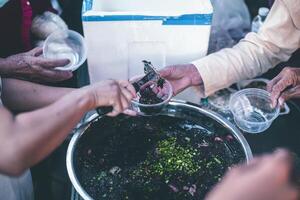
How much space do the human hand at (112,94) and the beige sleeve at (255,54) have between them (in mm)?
538

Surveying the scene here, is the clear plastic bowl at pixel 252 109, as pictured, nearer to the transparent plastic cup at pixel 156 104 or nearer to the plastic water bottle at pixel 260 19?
the transparent plastic cup at pixel 156 104

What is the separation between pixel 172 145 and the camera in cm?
173

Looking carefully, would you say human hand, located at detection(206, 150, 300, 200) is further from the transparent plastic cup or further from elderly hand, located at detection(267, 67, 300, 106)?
elderly hand, located at detection(267, 67, 300, 106)

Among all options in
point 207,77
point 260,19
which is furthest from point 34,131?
point 260,19

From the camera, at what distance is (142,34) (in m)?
1.87

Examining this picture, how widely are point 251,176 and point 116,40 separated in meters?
1.33

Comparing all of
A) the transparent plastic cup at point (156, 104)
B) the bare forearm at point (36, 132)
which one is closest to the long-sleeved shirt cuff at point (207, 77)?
the transparent plastic cup at point (156, 104)

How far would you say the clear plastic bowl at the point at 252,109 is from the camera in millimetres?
1943

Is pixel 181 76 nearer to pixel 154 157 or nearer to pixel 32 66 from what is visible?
pixel 154 157

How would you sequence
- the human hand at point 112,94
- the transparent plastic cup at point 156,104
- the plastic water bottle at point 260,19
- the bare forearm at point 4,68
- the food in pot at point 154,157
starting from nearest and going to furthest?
the human hand at point 112,94
the food in pot at point 154,157
the transparent plastic cup at point 156,104
the bare forearm at point 4,68
the plastic water bottle at point 260,19

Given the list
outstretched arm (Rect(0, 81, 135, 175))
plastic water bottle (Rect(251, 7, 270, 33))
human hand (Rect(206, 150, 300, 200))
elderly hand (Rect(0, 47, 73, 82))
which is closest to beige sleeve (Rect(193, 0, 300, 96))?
plastic water bottle (Rect(251, 7, 270, 33))

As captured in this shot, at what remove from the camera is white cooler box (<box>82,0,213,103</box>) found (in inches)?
70.8

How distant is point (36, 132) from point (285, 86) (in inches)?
46.8

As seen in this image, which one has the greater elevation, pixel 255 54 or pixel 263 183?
pixel 263 183
